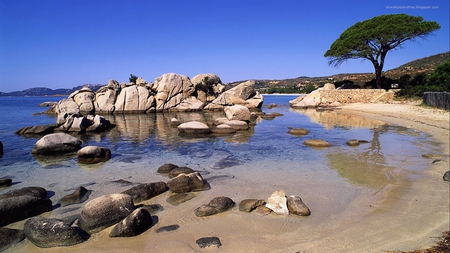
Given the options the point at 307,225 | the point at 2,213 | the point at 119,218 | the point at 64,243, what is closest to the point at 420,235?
the point at 307,225

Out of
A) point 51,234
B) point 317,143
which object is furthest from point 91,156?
point 317,143

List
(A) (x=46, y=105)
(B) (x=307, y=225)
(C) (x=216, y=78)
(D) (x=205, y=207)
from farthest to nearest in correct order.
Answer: (A) (x=46, y=105), (C) (x=216, y=78), (D) (x=205, y=207), (B) (x=307, y=225)

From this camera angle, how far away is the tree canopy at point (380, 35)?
112 ft

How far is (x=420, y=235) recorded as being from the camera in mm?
4918

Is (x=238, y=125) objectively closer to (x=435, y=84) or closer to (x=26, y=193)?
(x=26, y=193)

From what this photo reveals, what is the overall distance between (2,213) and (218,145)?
963cm

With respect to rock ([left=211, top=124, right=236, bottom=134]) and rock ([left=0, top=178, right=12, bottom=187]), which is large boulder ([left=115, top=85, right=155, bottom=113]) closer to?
rock ([left=211, top=124, right=236, bottom=134])

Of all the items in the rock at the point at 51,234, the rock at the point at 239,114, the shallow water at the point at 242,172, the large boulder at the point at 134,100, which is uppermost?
the large boulder at the point at 134,100

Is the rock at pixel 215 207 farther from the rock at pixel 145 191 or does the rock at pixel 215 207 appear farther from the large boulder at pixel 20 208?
the large boulder at pixel 20 208

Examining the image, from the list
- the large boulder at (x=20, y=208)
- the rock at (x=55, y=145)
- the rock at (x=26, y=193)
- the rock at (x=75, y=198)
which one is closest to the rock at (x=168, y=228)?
the rock at (x=75, y=198)

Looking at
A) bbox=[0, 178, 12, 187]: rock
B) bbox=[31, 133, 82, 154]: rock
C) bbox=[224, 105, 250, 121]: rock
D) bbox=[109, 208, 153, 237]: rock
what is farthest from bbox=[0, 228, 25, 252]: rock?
bbox=[224, 105, 250, 121]: rock

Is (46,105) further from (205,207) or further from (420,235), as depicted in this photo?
(420,235)

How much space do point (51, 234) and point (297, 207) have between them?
4.59 meters

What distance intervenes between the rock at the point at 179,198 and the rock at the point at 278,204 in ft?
6.58
